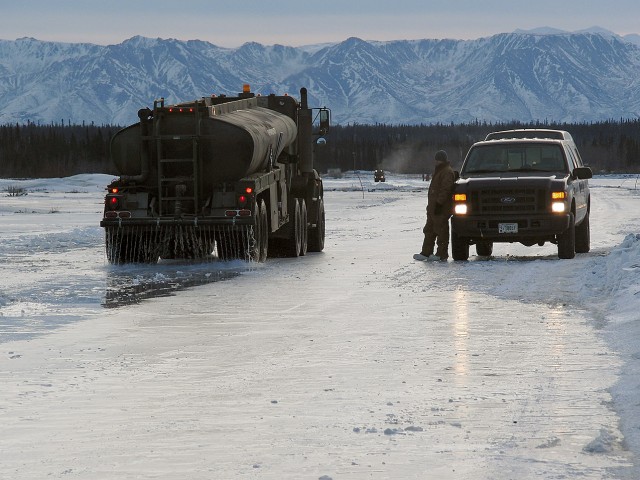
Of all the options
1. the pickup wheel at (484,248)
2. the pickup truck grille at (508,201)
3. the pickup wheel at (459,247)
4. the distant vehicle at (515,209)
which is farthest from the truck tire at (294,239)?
the pickup truck grille at (508,201)

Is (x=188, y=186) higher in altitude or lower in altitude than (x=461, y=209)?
higher

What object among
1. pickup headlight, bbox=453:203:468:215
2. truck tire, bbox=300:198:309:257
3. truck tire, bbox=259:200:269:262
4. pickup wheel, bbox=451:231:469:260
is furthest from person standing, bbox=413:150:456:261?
truck tire, bbox=300:198:309:257

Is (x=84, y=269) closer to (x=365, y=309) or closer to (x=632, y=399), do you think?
(x=365, y=309)

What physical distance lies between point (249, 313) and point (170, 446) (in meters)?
7.50

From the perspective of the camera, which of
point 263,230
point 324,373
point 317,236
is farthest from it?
point 317,236

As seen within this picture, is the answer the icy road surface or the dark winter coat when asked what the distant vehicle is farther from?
the icy road surface

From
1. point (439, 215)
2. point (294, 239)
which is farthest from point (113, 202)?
point (439, 215)

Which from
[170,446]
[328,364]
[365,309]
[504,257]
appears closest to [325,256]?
[504,257]

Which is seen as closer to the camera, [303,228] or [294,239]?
[294,239]

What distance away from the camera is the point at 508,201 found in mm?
23016

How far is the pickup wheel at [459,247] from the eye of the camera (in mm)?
23219

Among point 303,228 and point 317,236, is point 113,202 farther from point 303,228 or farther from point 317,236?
point 317,236

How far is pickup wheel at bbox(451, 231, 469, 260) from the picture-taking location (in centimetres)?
2322

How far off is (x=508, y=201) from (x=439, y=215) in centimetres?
131
